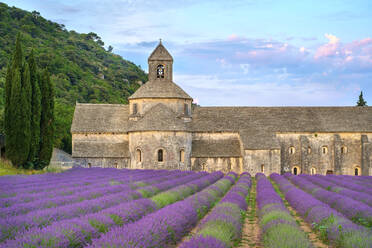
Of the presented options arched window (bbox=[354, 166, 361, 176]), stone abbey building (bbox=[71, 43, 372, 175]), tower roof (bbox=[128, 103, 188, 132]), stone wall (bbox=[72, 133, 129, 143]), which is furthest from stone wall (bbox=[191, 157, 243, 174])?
arched window (bbox=[354, 166, 361, 176])

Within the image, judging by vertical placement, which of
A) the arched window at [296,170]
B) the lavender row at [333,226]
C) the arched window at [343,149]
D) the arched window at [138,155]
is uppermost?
the arched window at [343,149]

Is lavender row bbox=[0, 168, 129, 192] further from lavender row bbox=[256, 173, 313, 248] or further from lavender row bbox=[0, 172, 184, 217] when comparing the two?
lavender row bbox=[256, 173, 313, 248]

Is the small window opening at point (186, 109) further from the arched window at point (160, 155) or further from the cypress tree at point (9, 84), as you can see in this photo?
the cypress tree at point (9, 84)

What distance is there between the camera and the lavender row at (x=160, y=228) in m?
8.18

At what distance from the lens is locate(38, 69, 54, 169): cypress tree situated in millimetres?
34125

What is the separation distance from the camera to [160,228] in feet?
32.4

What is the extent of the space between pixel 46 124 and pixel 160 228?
2638 cm

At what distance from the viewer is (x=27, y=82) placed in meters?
31.5

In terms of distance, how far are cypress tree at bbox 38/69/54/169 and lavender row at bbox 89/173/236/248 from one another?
2021cm

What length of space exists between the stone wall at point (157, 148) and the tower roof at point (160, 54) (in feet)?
28.8

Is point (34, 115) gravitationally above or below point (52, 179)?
above

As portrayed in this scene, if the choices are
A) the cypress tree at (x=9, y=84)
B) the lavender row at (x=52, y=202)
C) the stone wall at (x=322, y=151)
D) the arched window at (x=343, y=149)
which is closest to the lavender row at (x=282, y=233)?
the lavender row at (x=52, y=202)

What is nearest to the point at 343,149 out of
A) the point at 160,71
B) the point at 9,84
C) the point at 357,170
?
Answer: the point at 357,170

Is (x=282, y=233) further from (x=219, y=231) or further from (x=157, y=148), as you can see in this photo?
(x=157, y=148)
